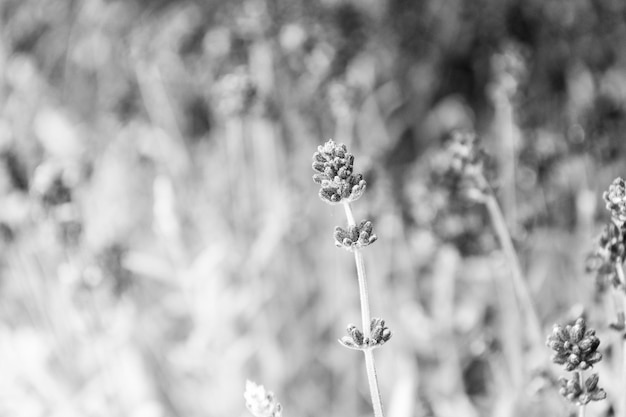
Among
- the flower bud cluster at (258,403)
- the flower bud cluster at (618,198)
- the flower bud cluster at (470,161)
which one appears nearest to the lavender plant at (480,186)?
the flower bud cluster at (470,161)

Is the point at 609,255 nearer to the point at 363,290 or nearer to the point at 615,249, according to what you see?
the point at 615,249

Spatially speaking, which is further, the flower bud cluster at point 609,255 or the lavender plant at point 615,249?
the flower bud cluster at point 609,255

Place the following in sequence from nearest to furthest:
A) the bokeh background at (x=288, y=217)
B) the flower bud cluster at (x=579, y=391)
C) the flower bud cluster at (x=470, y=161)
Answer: the flower bud cluster at (x=579, y=391)
the flower bud cluster at (x=470, y=161)
the bokeh background at (x=288, y=217)

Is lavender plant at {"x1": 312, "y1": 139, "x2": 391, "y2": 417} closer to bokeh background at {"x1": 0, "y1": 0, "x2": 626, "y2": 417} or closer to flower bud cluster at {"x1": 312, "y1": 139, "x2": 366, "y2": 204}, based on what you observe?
flower bud cluster at {"x1": 312, "y1": 139, "x2": 366, "y2": 204}

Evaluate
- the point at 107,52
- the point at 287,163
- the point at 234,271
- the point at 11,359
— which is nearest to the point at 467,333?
the point at 234,271

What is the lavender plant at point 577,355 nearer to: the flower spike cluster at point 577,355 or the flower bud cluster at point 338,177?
the flower spike cluster at point 577,355

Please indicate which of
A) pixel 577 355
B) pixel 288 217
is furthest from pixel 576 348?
pixel 288 217

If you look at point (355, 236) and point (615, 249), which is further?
point (615, 249)
